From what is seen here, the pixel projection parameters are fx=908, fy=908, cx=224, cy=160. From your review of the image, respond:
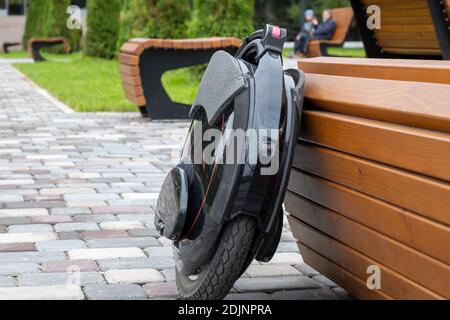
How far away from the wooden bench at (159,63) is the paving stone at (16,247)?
5697 mm

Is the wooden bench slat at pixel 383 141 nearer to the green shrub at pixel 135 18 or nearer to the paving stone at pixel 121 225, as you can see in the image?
the paving stone at pixel 121 225

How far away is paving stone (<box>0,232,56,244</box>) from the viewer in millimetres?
4450

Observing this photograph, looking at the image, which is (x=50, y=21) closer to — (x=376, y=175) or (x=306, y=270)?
(x=306, y=270)

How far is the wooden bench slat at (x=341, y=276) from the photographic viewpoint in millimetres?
3072

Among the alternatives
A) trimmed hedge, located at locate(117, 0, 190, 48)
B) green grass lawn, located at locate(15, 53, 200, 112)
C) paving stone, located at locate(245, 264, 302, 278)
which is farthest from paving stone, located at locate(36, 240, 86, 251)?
trimmed hedge, located at locate(117, 0, 190, 48)

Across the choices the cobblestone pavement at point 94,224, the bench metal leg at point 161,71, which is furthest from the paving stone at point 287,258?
the bench metal leg at point 161,71

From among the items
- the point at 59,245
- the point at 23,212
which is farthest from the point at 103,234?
the point at 23,212

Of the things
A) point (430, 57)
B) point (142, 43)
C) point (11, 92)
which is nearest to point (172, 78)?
point (11, 92)

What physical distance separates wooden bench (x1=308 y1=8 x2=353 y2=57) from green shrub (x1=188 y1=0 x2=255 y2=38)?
14.8ft

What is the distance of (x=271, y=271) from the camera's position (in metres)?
4.01

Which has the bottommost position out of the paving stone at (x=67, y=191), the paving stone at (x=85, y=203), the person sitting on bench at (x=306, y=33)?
the person sitting on bench at (x=306, y=33)

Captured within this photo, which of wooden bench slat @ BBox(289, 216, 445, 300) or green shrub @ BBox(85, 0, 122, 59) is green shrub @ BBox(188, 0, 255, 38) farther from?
wooden bench slat @ BBox(289, 216, 445, 300)

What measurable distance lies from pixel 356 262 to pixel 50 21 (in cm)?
2719

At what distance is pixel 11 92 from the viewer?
1441cm
